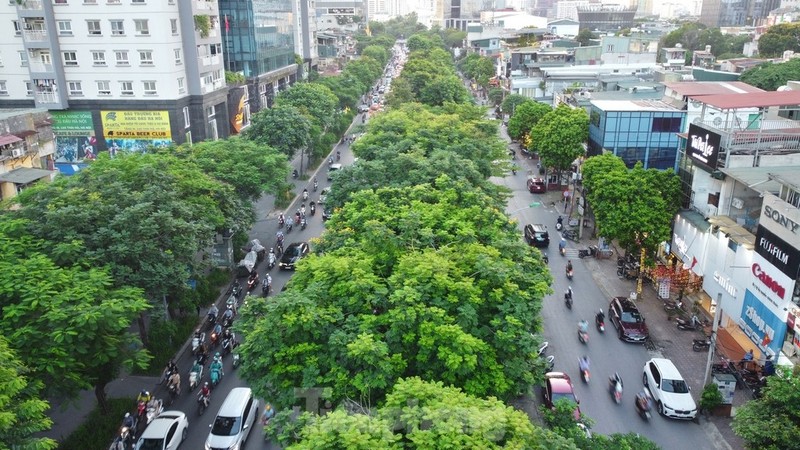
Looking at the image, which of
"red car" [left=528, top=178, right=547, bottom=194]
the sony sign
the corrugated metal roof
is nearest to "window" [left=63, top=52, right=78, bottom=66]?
"red car" [left=528, top=178, right=547, bottom=194]

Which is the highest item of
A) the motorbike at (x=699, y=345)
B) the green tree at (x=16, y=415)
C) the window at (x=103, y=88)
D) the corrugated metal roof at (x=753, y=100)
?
the corrugated metal roof at (x=753, y=100)

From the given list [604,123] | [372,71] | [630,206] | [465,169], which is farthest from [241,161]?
[372,71]

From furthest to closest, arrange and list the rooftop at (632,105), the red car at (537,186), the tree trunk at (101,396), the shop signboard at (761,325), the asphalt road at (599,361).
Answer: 1. the red car at (537,186)
2. the rooftop at (632,105)
3. the shop signboard at (761,325)
4. the asphalt road at (599,361)
5. the tree trunk at (101,396)

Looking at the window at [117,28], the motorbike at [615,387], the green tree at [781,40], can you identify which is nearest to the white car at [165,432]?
the motorbike at [615,387]

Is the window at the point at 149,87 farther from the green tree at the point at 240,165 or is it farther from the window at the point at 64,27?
the green tree at the point at 240,165

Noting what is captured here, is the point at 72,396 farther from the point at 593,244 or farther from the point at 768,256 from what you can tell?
the point at 593,244

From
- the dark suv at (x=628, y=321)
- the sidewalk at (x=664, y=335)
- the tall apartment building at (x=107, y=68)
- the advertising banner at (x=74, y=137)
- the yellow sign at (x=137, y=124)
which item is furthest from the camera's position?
the advertising banner at (x=74, y=137)

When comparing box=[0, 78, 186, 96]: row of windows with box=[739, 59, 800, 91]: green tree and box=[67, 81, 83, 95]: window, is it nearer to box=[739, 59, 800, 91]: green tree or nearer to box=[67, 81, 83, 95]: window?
box=[67, 81, 83, 95]: window
